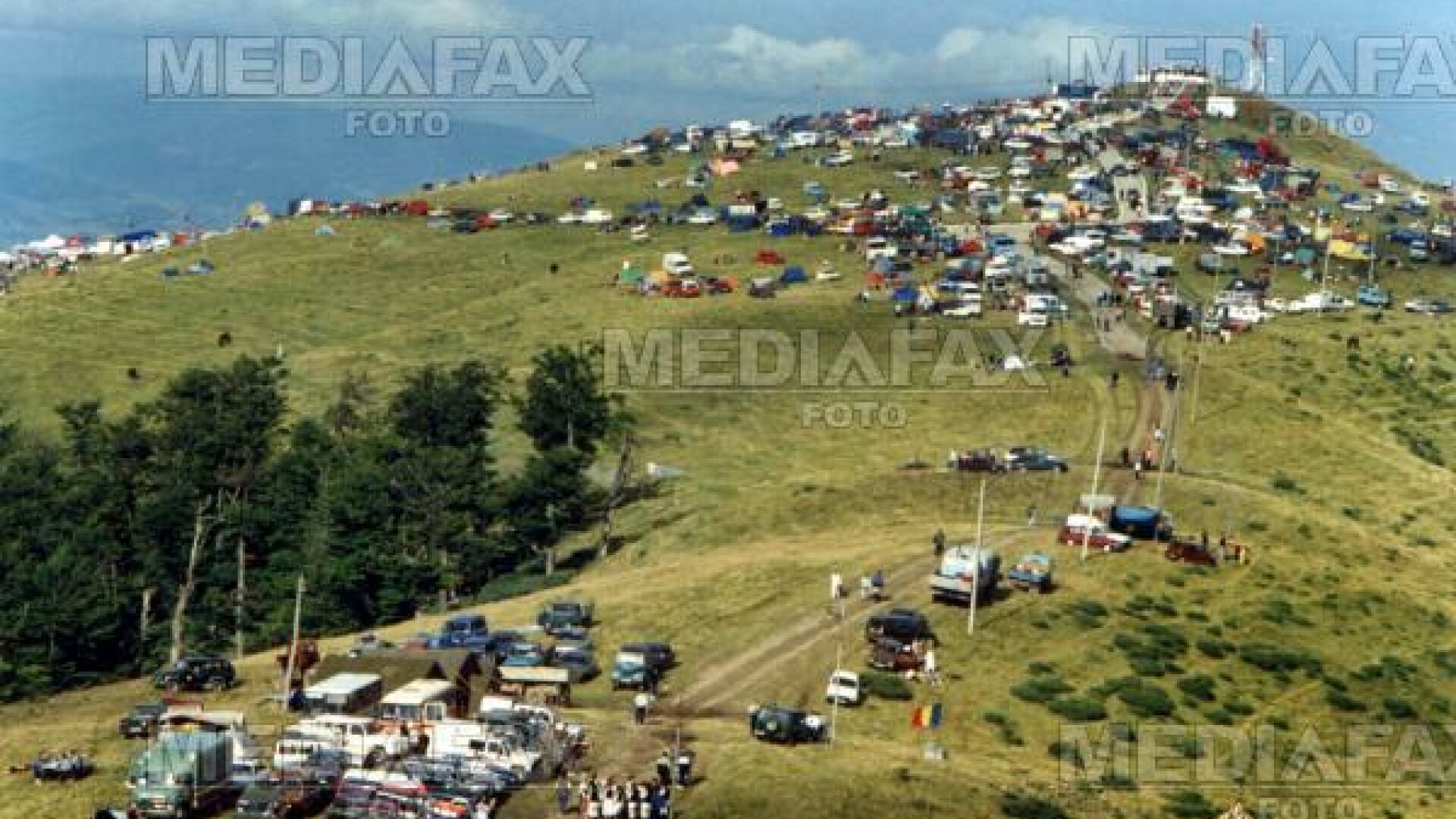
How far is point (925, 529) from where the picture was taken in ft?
283

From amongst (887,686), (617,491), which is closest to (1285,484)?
(617,491)

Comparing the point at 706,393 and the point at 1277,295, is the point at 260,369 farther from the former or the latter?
the point at 1277,295

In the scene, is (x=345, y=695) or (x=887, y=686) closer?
(x=345, y=695)

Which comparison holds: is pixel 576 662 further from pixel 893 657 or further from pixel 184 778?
pixel 184 778

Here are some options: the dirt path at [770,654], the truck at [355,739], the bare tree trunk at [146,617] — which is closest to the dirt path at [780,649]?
the dirt path at [770,654]

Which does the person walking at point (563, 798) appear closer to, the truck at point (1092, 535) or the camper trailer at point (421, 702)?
the camper trailer at point (421, 702)

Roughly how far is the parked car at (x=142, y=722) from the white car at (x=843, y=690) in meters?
26.4

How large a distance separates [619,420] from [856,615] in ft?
161

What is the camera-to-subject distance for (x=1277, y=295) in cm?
15412

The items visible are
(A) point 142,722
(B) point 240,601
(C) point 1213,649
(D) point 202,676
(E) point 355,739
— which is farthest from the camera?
(B) point 240,601

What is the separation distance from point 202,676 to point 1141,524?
51.2 m

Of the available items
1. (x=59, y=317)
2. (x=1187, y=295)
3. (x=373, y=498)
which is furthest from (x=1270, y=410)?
(x=59, y=317)

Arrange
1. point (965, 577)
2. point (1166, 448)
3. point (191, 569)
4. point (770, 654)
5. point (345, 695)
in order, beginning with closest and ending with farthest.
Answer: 1. point (345, 695)
2. point (770, 654)
3. point (965, 577)
4. point (191, 569)
5. point (1166, 448)

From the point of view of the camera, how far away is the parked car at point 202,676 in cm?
6438
